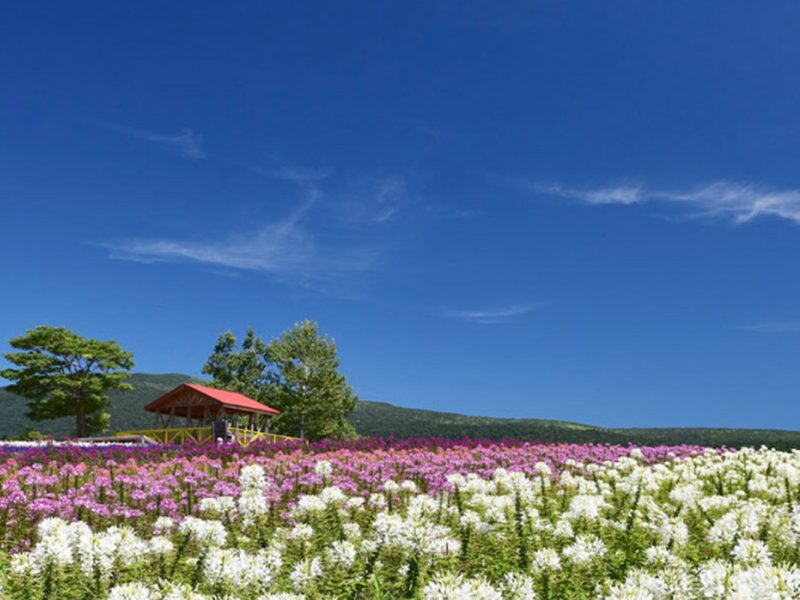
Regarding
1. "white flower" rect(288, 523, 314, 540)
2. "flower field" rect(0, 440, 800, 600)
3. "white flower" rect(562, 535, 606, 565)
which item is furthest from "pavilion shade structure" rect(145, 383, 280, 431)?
"white flower" rect(562, 535, 606, 565)

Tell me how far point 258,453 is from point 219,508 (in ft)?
40.8

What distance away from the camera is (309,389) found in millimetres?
49750

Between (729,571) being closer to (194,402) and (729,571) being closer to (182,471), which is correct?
(182,471)

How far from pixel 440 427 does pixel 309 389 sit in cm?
1674

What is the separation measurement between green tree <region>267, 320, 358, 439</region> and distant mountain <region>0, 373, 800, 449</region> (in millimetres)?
3296

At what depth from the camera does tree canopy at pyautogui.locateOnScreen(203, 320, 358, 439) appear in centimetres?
4856

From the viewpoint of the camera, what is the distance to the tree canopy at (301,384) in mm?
48562

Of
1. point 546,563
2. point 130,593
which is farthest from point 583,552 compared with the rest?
point 130,593

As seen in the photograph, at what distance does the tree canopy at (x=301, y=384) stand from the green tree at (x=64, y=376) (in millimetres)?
8992

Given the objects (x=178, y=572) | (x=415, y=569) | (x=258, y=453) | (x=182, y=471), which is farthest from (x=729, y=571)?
(x=258, y=453)

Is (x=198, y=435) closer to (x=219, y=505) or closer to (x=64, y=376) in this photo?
(x=64, y=376)

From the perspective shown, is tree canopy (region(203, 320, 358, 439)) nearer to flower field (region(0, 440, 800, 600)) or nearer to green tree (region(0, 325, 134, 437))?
green tree (region(0, 325, 134, 437))

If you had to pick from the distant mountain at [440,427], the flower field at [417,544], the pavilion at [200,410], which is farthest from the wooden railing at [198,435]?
the flower field at [417,544]

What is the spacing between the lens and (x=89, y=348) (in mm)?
49281
